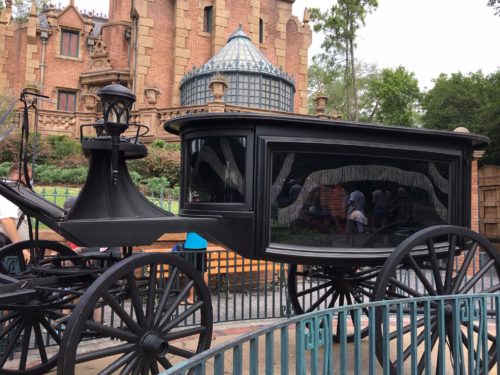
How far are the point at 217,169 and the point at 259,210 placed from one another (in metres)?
0.56

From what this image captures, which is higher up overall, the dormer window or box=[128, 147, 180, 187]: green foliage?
the dormer window

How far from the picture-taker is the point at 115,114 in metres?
3.31

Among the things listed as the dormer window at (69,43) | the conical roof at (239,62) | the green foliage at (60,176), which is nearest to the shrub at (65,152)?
the green foliage at (60,176)

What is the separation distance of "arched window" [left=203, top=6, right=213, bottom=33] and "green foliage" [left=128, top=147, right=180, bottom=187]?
1307 centimetres

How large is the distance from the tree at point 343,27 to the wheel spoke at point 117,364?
103ft

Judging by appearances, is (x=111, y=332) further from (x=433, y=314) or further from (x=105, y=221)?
(x=433, y=314)

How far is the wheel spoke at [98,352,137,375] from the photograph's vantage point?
2.74 meters

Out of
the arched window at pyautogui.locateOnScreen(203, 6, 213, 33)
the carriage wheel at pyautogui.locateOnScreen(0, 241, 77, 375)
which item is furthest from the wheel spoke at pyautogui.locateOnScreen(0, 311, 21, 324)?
the arched window at pyautogui.locateOnScreen(203, 6, 213, 33)

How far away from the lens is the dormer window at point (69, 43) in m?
28.5

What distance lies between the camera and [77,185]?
12.7 meters

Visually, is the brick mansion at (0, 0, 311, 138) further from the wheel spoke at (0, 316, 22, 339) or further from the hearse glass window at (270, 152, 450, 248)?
the wheel spoke at (0, 316, 22, 339)

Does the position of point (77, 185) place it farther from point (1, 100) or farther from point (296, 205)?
point (296, 205)

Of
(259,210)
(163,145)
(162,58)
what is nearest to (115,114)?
(259,210)

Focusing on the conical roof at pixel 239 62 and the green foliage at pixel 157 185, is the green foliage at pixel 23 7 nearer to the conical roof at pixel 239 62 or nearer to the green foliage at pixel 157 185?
the conical roof at pixel 239 62
